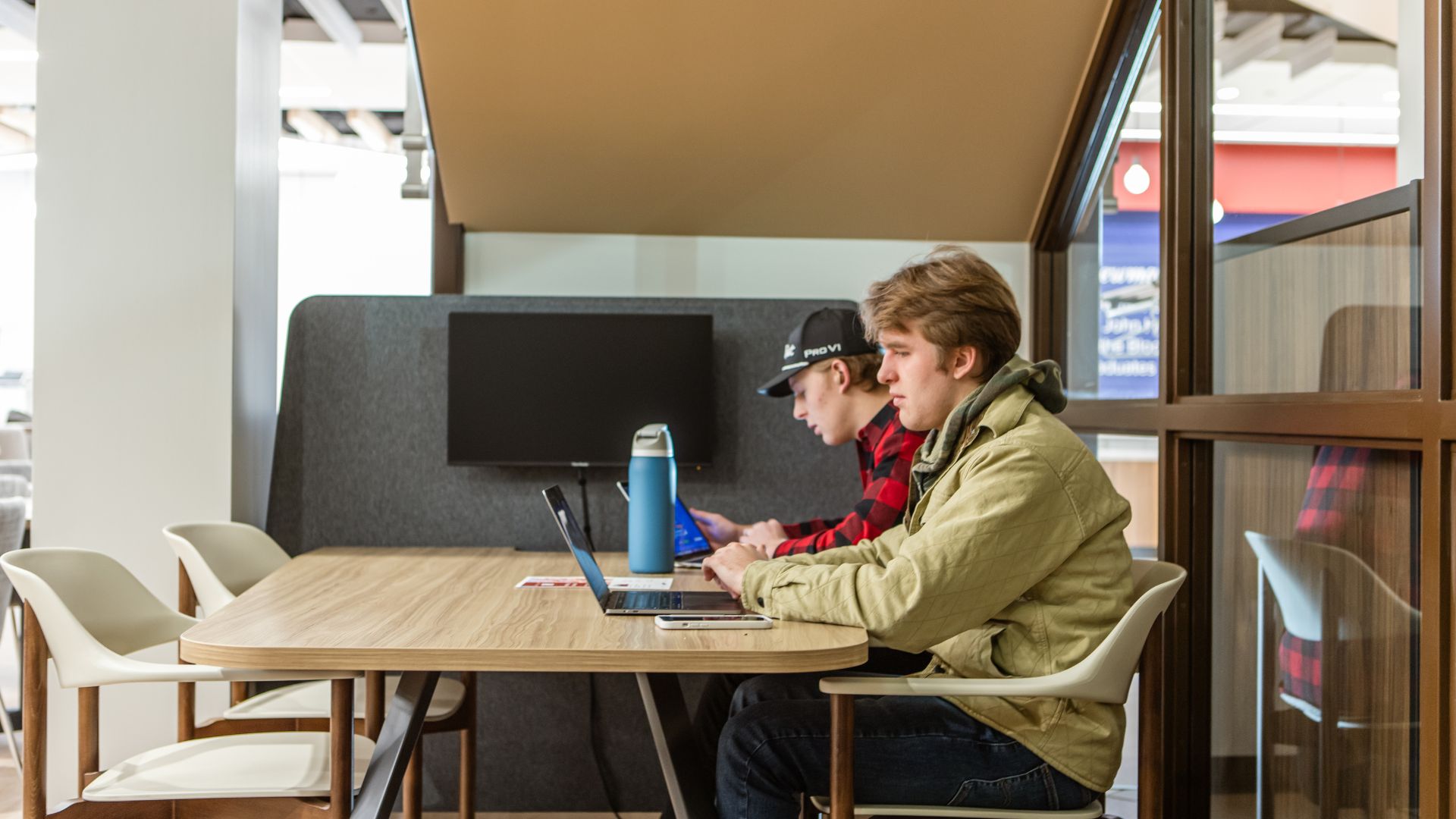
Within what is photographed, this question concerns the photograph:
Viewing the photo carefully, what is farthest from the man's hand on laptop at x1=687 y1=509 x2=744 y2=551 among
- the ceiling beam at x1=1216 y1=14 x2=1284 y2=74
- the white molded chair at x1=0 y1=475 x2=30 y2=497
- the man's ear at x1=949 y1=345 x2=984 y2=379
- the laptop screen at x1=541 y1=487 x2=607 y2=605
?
the white molded chair at x1=0 y1=475 x2=30 y2=497

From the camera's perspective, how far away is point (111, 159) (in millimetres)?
2816

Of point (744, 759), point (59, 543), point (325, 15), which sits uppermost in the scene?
point (325, 15)

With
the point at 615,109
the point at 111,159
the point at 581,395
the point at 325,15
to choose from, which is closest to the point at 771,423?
the point at 581,395

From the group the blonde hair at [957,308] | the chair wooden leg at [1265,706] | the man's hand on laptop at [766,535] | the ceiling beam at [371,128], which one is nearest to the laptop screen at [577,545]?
the man's hand on laptop at [766,535]

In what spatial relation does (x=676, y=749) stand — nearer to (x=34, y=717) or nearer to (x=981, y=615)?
(x=981, y=615)

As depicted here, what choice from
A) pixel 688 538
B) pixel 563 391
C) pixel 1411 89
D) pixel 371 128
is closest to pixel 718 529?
pixel 688 538

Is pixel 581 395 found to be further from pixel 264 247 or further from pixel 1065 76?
pixel 1065 76

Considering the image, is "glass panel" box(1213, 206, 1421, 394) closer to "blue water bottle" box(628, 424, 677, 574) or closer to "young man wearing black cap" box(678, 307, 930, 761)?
"young man wearing black cap" box(678, 307, 930, 761)

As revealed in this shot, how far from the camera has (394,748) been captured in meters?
1.63

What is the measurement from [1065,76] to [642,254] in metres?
1.30

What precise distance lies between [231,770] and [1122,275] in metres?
2.21

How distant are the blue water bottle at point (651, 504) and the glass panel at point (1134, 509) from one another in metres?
0.94

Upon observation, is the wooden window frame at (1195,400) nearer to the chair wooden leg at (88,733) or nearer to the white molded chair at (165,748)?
the white molded chair at (165,748)

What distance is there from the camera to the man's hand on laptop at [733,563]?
5.88ft
